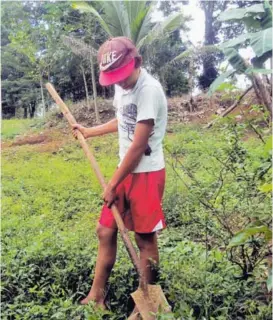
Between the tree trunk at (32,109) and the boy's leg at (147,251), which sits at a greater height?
the boy's leg at (147,251)

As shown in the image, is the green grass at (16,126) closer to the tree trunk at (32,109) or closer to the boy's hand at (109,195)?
the tree trunk at (32,109)

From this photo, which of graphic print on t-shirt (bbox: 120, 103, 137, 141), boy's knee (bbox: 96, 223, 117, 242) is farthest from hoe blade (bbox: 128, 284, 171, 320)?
graphic print on t-shirt (bbox: 120, 103, 137, 141)

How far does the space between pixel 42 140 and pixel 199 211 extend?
667cm

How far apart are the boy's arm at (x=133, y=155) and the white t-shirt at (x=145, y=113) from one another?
0.04 m

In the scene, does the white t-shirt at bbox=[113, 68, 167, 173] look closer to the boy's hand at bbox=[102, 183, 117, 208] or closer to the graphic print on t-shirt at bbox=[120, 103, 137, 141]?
the graphic print on t-shirt at bbox=[120, 103, 137, 141]

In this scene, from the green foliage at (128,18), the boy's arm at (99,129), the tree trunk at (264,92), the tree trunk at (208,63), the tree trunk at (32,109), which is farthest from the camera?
the tree trunk at (32,109)

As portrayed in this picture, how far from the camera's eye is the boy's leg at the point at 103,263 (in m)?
2.08

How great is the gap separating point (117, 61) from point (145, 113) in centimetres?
26

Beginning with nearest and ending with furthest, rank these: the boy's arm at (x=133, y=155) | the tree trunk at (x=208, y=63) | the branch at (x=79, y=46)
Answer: the boy's arm at (x=133, y=155)
the tree trunk at (x=208, y=63)
the branch at (x=79, y=46)

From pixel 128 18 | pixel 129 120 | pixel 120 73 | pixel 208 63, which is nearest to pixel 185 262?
pixel 129 120

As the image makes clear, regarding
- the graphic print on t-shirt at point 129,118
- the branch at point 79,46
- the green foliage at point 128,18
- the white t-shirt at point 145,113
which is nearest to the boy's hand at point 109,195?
the white t-shirt at point 145,113

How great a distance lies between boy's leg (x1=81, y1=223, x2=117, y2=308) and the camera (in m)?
2.08

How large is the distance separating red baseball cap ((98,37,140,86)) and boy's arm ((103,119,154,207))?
9.3 inches

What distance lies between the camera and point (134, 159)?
6.17 feet
